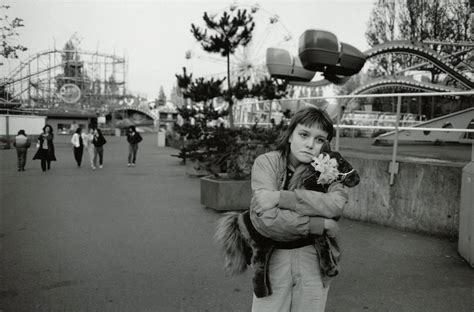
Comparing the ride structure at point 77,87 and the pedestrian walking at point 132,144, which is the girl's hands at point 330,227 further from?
the ride structure at point 77,87

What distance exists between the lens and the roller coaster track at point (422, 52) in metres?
15.9

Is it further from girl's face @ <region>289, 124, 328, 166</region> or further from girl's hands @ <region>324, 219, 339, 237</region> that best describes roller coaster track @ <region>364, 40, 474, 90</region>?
girl's hands @ <region>324, 219, 339, 237</region>

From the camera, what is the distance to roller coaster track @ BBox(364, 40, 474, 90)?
1594cm

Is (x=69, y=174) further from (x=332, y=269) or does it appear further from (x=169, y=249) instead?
(x=332, y=269)

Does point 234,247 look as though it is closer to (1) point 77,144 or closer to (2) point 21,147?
(2) point 21,147

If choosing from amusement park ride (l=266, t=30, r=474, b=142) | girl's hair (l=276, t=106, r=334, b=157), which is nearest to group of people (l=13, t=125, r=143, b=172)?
amusement park ride (l=266, t=30, r=474, b=142)

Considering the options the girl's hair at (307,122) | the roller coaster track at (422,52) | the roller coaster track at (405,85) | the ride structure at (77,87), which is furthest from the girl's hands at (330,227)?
the ride structure at (77,87)

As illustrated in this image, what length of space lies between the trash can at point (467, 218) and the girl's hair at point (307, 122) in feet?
11.1

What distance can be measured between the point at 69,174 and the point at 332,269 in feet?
43.5

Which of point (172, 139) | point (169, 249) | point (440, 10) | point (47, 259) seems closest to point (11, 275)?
point (47, 259)

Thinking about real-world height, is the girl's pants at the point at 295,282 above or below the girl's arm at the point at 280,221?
below

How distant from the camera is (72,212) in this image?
25.9ft

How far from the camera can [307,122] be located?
7.72 ft

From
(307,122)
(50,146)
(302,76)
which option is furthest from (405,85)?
(307,122)
